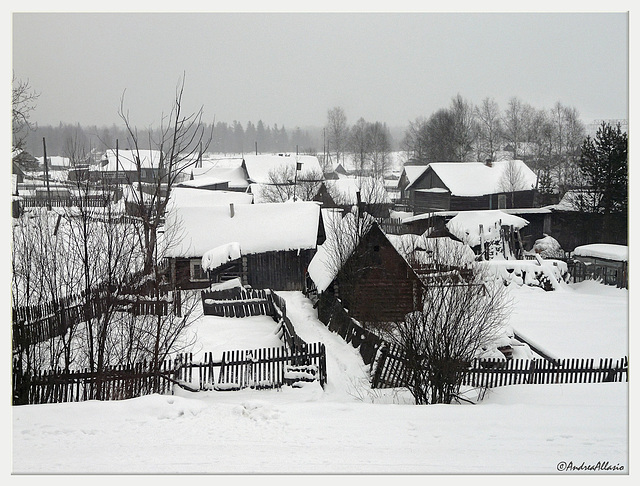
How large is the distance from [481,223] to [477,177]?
31.9 feet

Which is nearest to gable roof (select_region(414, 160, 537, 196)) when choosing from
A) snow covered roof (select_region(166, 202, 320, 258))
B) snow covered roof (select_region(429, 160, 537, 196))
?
snow covered roof (select_region(429, 160, 537, 196))

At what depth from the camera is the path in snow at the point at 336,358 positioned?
32.2 ft

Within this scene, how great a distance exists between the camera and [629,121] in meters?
7.01

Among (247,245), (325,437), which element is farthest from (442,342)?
(247,245)

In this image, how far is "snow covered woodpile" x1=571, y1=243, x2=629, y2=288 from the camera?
19672 mm

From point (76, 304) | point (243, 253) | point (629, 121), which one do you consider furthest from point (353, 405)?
point (243, 253)

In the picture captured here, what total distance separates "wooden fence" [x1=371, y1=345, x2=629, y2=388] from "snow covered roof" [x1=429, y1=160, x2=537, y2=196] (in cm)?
2706

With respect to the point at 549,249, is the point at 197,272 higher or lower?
lower

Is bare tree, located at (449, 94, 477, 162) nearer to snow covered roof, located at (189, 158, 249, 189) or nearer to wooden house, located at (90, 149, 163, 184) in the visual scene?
snow covered roof, located at (189, 158, 249, 189)

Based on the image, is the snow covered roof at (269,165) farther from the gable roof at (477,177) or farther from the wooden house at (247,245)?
the wooden house at (247,245)

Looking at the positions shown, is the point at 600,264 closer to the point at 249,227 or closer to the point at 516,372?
the point at 516,372

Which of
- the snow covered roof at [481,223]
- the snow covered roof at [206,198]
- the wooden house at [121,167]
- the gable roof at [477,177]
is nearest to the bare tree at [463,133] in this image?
the gable roof at [477,177]

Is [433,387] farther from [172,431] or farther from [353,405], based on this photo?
[172,431]

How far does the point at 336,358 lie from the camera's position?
11.9 m
